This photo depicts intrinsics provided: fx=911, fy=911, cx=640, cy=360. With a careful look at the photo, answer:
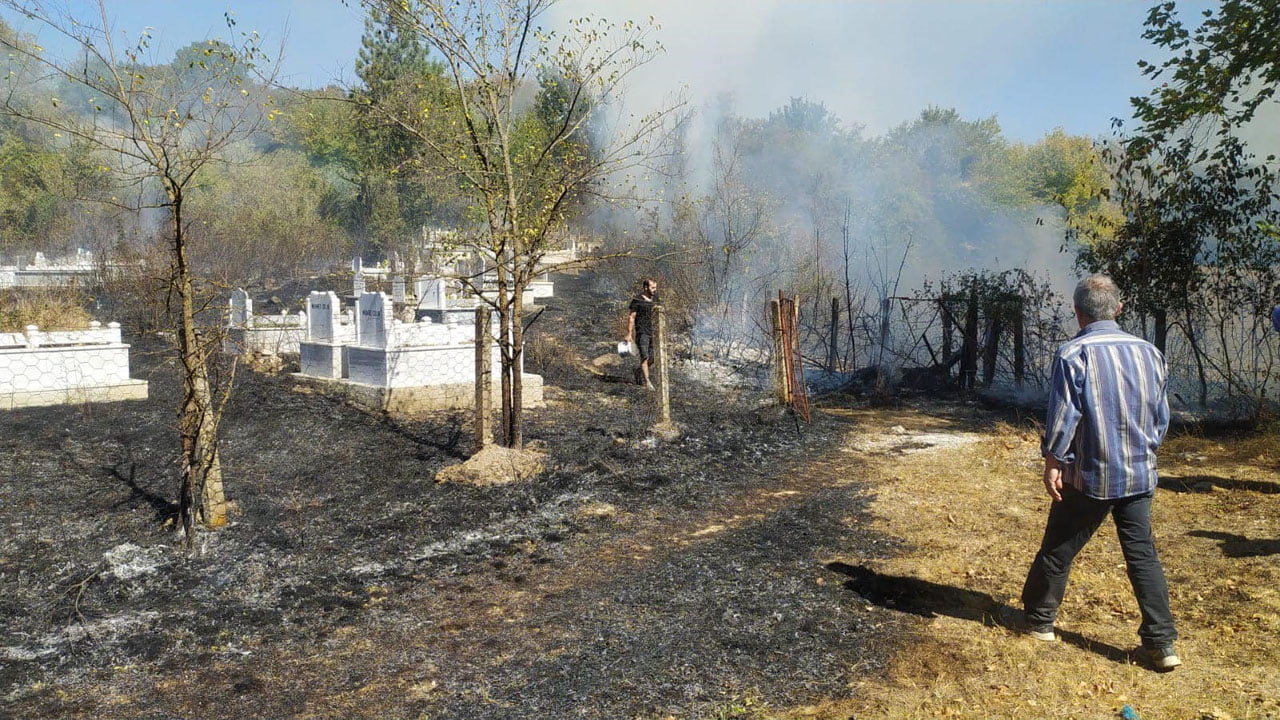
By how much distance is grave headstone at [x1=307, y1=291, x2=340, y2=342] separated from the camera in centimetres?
1291

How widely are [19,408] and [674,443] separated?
8.20 m

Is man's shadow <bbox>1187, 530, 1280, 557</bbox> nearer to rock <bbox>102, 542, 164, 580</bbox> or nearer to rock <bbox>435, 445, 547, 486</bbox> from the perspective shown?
rock <bbox>435, 445, 547, 486</bbox>

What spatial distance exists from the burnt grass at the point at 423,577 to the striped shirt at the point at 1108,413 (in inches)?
52.0

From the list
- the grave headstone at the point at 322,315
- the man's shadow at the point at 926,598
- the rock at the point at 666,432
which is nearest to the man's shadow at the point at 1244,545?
the man's shadow at the point at 926,598

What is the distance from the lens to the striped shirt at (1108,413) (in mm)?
4113

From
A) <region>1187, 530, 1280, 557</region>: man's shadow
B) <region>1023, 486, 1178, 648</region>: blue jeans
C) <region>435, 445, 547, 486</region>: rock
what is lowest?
<region>1187, 530, 1280, 557</region>: man's shadow

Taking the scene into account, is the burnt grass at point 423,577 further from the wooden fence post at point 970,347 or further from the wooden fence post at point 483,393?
the wooden fence post at point 970,347

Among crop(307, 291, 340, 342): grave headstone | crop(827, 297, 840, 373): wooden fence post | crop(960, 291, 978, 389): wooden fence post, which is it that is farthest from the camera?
crop(827, 297, 840, 373): wooden fence post

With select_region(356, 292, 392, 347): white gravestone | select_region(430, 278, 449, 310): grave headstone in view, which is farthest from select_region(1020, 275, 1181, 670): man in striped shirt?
select_region(430, 278, 449, 310): grave headstone

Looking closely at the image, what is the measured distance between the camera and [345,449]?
9625mm

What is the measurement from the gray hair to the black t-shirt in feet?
29.9

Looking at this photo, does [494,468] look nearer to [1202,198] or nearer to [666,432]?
[666,432]

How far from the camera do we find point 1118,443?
13.5 feet

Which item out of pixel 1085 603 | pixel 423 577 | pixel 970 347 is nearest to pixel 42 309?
pixel 423 577
